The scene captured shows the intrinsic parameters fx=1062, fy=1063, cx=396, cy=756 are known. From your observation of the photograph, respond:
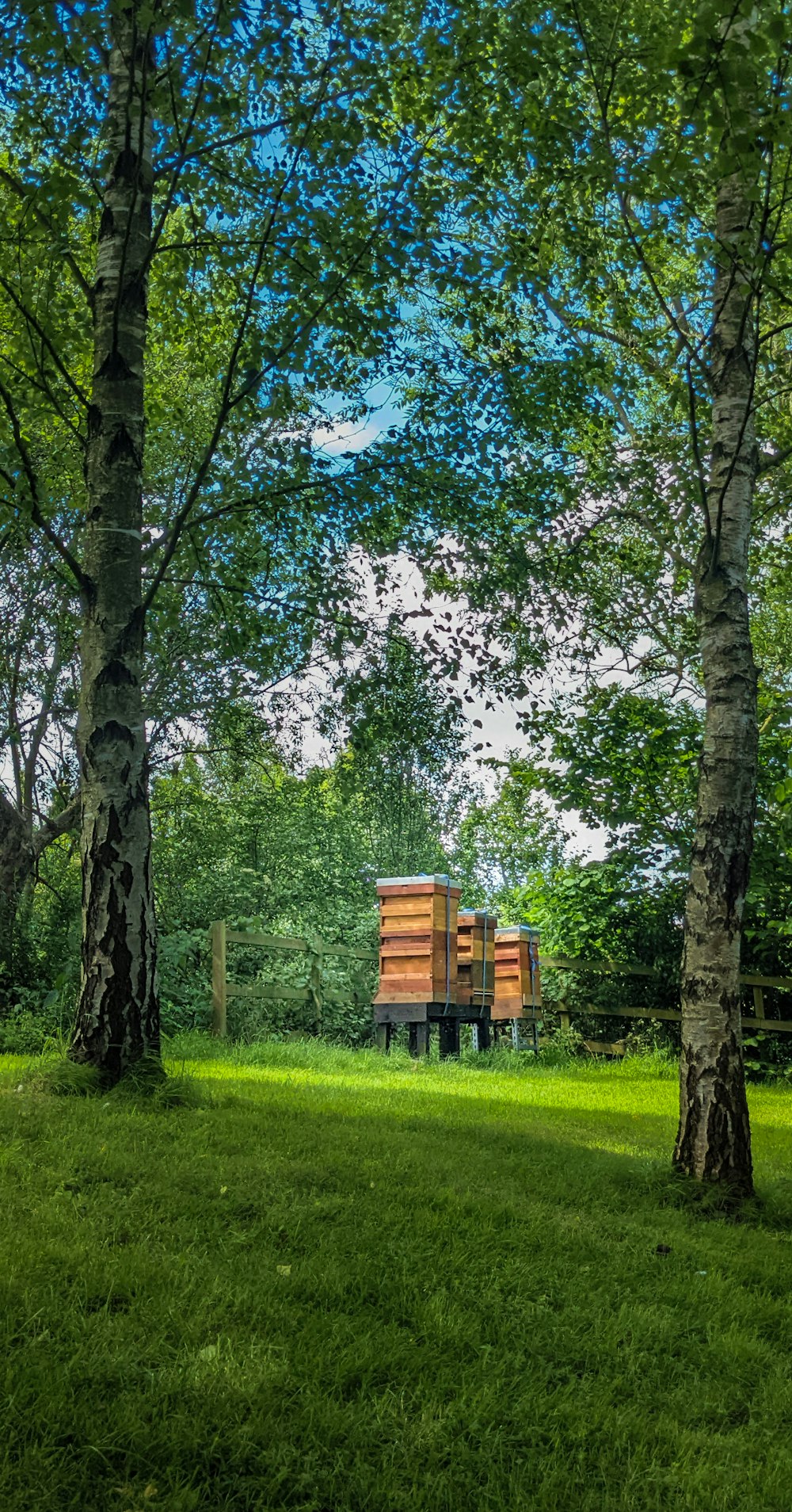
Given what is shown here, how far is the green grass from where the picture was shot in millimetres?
2996

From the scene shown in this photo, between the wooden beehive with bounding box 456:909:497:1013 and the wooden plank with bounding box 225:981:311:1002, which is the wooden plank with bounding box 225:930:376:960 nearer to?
the wooden plank with bounding box 225:981:311:1002

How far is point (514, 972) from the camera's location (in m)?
17.1

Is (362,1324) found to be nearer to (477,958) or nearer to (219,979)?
(219,979)

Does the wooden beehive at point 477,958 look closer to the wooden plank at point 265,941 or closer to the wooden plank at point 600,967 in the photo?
the wooden plank at point 600,967

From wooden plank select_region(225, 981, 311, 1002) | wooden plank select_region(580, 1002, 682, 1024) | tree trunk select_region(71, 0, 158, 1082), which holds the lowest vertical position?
wooden plank select_region(580, 1002, 682, 1024)

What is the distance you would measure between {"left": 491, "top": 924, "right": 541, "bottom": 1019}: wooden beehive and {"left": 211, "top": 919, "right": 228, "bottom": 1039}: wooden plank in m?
5.15

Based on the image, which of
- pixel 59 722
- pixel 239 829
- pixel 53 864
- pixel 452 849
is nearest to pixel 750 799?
pixel 59 722

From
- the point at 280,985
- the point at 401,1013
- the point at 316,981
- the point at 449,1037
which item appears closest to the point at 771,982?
the point at 449,1037

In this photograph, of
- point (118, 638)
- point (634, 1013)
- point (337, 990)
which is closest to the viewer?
point (118, 638)

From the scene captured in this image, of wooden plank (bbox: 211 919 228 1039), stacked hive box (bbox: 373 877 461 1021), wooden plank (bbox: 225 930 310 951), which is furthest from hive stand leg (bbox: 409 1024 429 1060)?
wooden plank (bbox: 211 919 228 1039)

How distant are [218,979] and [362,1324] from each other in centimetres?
1003

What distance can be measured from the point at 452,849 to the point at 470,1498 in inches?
1499

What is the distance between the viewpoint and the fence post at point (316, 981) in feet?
51.6

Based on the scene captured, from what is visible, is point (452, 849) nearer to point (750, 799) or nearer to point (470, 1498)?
point (750, 799)
